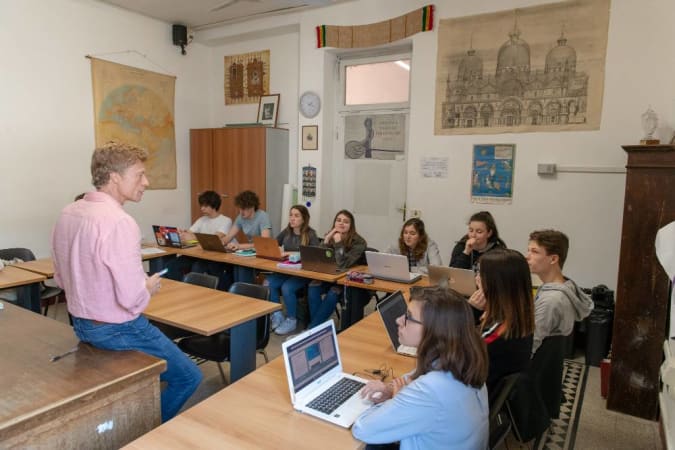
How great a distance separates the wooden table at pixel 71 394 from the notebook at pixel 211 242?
2406 mm

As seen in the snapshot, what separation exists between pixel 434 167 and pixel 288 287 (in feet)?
6.62

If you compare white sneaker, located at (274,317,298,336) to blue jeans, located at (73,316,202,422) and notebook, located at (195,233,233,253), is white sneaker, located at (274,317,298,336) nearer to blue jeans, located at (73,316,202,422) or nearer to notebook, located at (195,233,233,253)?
notebook, located at (195,233,233,253)

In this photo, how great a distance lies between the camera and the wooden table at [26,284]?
335 cm

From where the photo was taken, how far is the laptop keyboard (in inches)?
62.7

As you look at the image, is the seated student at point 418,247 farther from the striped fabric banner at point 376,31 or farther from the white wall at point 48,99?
the white wall at point 48,99

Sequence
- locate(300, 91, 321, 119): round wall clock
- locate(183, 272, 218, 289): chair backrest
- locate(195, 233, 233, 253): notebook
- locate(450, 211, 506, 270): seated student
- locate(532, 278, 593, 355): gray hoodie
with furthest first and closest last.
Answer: locate(300, 91, 321, 119): round wall clock → locate(195, 233, 233, 253): notebook → locate(450, 211, 506, 270): seated student → locate(183, 272, 218, 289): chair backrest → locate(532, 278, 593, 355): gray hoodie

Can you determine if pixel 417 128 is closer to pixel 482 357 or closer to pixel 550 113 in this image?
pixel 550 113

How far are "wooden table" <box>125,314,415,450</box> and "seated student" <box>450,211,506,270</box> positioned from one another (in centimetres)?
224

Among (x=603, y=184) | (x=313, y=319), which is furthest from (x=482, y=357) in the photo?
(x=603, y=184)

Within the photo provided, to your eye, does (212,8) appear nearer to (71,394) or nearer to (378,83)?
(378,83)

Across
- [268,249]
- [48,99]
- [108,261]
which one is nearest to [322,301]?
[268,249]

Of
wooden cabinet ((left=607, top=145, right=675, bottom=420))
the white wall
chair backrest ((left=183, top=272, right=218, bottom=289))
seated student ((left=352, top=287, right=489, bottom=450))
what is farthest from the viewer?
the white wall

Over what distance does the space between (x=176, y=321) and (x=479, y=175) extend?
10.9 feet

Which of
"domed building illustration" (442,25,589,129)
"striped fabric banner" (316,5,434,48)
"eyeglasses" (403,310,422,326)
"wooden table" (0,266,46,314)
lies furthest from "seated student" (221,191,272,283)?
"eyeglasses" (403,310,422,326)
